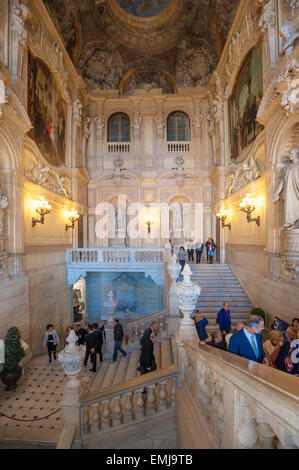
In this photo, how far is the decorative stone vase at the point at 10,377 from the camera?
23.1ft

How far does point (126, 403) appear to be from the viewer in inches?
176

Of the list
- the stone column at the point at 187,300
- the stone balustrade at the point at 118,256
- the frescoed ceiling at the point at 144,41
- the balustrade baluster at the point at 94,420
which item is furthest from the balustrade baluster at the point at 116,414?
the frescoed ceiling at the point at 144,41

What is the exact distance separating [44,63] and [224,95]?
9.40 metres

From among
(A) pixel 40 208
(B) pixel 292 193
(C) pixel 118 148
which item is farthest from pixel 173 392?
(C) pixel 118 148


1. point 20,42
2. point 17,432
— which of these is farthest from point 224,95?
point 17,432

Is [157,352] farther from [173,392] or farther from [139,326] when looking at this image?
[173,392]

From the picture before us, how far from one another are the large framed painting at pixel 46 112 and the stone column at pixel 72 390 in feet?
29.5

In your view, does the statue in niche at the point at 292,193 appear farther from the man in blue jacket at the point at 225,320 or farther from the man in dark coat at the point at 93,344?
the man in dark coat at the point at 93,344

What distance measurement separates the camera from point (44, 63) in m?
11.3

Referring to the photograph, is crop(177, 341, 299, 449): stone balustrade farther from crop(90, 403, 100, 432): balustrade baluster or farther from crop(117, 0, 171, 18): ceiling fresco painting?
crop(117, 0, 171, 18): ceiling fresco painting

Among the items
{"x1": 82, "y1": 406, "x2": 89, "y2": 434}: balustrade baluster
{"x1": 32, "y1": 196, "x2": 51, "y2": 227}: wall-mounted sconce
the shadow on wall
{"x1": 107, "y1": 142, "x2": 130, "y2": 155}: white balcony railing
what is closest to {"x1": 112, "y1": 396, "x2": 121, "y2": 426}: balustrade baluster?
{"x1": 82, "y1": 406, "x2": 89, "y2": 434}: balustrade baluster

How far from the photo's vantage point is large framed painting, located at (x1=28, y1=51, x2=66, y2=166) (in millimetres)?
10250
